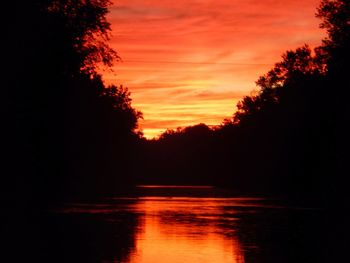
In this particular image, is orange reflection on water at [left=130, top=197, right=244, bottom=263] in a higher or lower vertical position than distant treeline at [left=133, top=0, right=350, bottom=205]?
lower

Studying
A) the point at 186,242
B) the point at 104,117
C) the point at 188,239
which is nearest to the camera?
the point at 186,242

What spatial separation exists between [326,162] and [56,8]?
40.8 meters

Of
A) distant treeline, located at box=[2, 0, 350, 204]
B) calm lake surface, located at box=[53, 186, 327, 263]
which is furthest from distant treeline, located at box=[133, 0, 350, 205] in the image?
calm lake surface, located at box=[53, 186, 327, 263]

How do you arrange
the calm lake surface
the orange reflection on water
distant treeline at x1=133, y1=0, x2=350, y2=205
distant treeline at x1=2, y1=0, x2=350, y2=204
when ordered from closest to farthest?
the orange reflection on water, the calm lake surface, distant treeline at x1=2, y1=0, x2=350, y2=204, distant treeline at x1=133, y1=0, x2=350, y2=205

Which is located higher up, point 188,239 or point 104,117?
point 104,117

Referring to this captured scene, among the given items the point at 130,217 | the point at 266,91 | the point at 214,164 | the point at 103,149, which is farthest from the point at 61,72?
the point at 214,164

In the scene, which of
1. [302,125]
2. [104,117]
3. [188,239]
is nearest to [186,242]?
[188,239]

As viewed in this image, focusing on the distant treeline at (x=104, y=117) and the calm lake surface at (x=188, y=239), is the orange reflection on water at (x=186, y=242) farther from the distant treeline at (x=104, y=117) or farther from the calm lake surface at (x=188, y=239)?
the distant treeline at (x=104, y=117)

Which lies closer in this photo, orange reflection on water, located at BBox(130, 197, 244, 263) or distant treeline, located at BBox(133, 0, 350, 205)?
orange reflection on water, located at BBox(130, 197, 244, 263)

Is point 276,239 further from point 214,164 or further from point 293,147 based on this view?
point 214,164

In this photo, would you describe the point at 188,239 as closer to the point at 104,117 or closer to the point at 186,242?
the point at 186,242

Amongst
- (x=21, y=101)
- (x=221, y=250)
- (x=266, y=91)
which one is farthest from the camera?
(x=266, y=91)

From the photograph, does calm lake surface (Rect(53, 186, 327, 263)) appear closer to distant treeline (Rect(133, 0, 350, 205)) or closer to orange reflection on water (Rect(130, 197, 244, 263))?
orange reflection on water (Rect(130, 197, 244, 263))

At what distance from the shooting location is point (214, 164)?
634 ft
